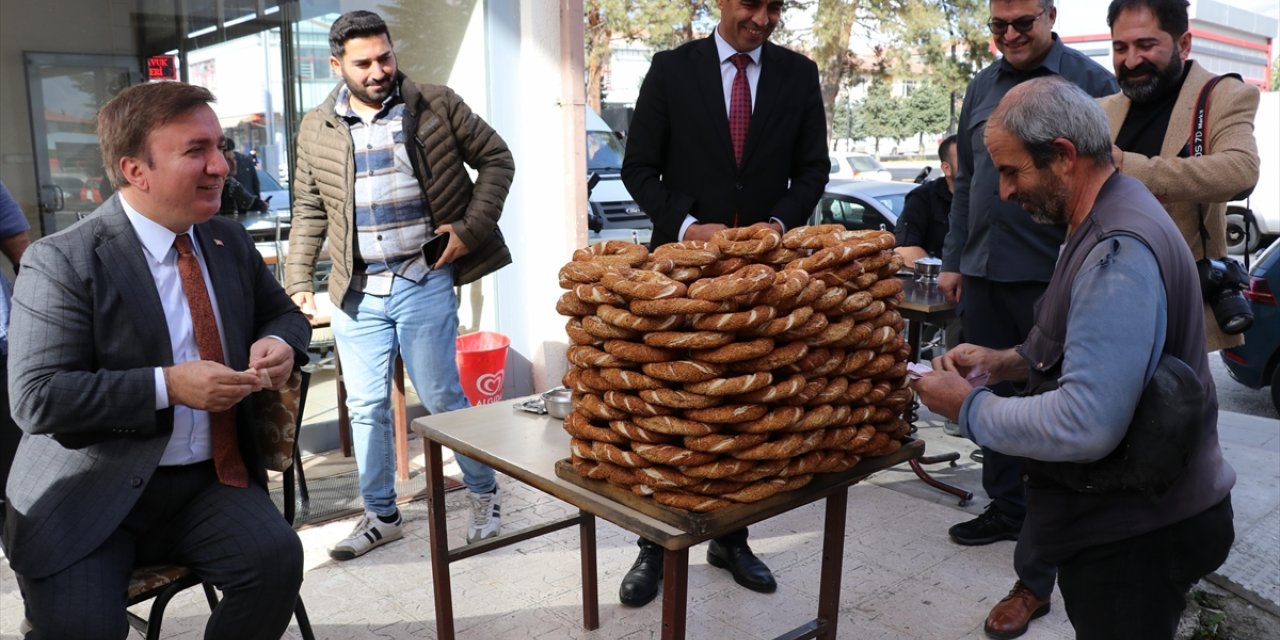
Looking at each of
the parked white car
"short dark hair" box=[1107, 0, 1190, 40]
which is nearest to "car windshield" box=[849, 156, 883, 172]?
the parked white car

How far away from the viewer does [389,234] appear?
3.69 metres

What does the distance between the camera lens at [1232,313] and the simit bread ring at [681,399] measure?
216 cm

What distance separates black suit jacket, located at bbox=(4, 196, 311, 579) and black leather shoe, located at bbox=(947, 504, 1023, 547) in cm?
299

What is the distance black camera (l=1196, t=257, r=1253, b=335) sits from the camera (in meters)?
3.08

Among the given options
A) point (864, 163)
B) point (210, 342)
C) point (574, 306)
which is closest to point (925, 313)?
point (574, 306)

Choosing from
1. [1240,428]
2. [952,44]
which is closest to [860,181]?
[1240,428]

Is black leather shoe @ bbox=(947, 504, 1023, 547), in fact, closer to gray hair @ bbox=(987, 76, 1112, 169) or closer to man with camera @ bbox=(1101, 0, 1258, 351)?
man with camera @ bbox=(1101, 0, 1258, 351)

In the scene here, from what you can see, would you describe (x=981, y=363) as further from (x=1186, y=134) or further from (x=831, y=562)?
(x=1186, y=134)

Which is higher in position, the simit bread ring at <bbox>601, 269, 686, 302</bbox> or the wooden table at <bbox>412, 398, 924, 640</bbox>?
the simit bread ring at <bbox>601, 269, 686, 302</bbox>

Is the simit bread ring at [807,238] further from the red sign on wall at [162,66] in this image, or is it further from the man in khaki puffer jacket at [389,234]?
the red sign on wall at [162,66]

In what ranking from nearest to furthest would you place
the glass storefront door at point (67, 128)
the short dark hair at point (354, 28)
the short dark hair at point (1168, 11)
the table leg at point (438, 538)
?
the table leg at point (438, 538)
the short dark hair at point (1168, 11)
the short dark hair at point (354, 28)
the glass storefront door at point (67, 128)

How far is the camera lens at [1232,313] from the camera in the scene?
3072mm

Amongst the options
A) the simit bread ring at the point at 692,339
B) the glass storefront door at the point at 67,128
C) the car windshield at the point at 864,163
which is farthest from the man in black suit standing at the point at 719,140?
the car windshield at the point at 864,163

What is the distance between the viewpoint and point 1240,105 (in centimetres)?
289
